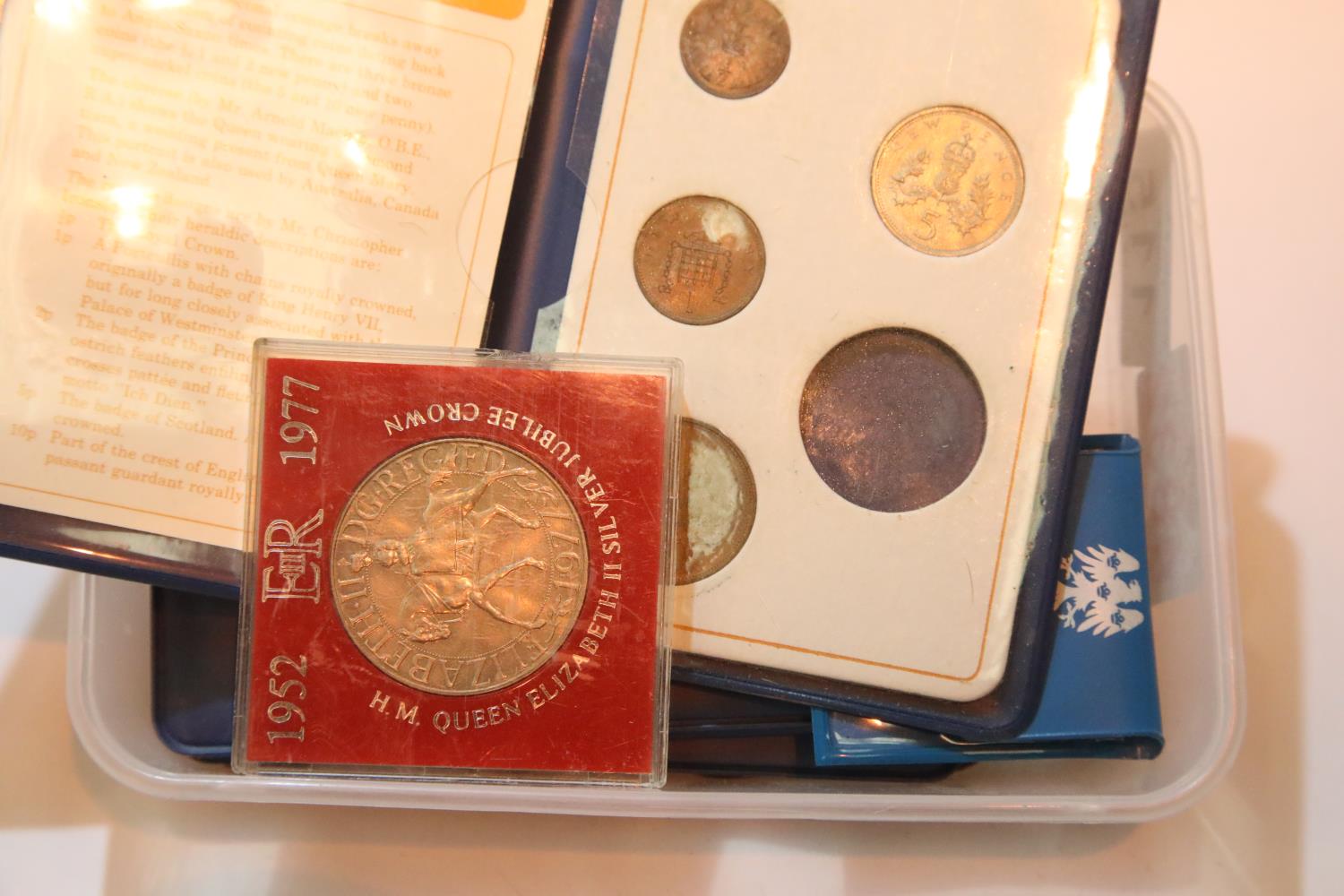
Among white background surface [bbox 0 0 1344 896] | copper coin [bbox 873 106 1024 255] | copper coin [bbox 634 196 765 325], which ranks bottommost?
white background surface [bbox 0 0 1344 896]

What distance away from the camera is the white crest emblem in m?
0.79

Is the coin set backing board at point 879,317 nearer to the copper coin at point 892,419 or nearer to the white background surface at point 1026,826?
the copper coin at point 892,419

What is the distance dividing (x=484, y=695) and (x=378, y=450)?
A: 0.20 meters

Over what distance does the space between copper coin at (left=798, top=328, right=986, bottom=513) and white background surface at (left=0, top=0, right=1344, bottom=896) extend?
296 mm

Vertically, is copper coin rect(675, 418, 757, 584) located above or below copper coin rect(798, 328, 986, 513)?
below

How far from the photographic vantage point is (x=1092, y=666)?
788mm

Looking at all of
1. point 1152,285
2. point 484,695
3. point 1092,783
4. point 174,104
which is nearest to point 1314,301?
point 1152,285

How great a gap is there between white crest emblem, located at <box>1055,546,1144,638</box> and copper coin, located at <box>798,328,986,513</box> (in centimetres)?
13

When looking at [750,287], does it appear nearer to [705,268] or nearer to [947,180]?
[705,268]

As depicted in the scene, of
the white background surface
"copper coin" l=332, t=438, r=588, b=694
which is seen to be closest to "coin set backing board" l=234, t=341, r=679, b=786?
"copper coin" l=332, t=438, r=588, b=694

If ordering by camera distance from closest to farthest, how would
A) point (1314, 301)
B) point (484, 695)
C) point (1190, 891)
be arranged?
point (484, 695)
point (1190, 891)
point (1314, 301)

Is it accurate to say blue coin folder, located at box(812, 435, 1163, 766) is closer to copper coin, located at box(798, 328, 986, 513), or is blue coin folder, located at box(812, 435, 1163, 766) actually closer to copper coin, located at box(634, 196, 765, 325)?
copper coin, located at box(798, 328, 986, 513)

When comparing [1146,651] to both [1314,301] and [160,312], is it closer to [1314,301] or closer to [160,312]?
[1314,301]

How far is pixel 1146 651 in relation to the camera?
0.79 metres
